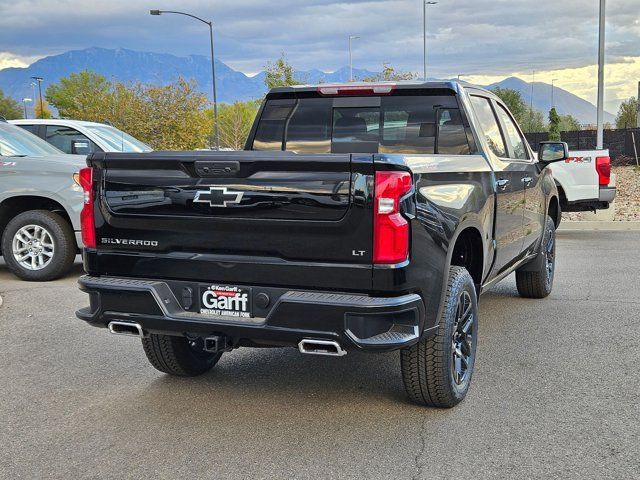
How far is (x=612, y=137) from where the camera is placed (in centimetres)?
3631

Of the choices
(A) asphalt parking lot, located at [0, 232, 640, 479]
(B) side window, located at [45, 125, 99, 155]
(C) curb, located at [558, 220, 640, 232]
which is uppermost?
(B) side window, located at [45, 125, 99, 155]

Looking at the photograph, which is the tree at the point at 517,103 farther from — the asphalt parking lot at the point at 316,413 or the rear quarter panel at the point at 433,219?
the rear quarter panel at the point at 433,219

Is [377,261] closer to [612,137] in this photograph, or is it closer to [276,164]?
[276,164]

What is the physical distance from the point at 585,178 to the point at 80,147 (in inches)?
320

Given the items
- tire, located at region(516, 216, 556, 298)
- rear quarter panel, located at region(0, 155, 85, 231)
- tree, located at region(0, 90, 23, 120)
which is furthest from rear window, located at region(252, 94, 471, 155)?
tree, located at region(0, 90, 23, 120)

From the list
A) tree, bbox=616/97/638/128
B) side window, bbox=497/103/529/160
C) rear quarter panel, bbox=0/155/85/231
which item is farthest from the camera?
tree, bbox=616/97/638/128

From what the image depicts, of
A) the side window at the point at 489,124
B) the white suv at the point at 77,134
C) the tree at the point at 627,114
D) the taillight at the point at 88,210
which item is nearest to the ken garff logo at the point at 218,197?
the taillight at the point at 88,210

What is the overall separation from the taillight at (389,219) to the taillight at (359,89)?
1.87 metres

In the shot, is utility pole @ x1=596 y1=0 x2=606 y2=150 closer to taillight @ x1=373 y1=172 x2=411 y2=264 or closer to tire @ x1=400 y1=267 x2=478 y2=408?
tire @ x1=400 y1=267 x2=478 y2=408

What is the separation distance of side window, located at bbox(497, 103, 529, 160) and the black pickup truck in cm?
144

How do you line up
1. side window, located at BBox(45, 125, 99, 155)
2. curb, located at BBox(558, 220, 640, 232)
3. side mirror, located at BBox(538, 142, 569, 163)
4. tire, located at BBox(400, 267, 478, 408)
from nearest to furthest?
tire, located at BBox(400, 267, 478, 408) < side mirror, located at BBox(538, 142, 569, 163) < side window, located at BBox(45, 125, 99, 155) < curb, located at BBox(558, 220, 640, 232)

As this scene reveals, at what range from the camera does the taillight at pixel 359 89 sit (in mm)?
5422

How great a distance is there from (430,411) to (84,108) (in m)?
31.5

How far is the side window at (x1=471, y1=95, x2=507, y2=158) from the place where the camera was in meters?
5.66
